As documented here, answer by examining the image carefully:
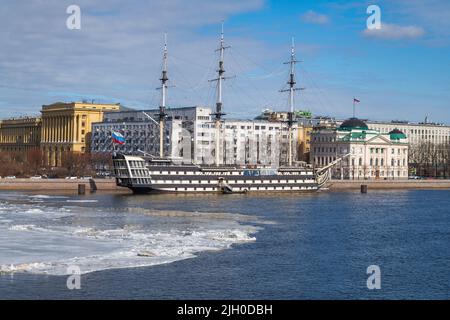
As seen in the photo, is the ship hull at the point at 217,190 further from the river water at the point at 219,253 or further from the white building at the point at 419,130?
the white building at the point at 419,130

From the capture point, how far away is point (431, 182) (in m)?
124

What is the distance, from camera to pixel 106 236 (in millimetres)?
41875

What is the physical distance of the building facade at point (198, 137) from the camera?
128m

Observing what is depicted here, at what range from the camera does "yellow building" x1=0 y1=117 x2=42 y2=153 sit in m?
170

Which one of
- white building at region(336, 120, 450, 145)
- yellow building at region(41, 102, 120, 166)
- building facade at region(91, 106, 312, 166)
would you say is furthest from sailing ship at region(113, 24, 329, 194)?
white building at region(336, 120, 450, 145)

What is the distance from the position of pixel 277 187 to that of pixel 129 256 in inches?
2554

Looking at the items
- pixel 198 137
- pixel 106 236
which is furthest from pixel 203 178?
pixel 106 236

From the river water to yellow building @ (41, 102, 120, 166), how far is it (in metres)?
89.8

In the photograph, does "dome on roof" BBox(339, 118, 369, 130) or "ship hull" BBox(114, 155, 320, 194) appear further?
"dome on roof" BBox(339, 118, 369, 130)

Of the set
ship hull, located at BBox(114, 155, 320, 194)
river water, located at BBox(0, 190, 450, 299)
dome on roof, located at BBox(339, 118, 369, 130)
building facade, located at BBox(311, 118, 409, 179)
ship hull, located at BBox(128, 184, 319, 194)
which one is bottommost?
river water, located at BBox(0, 190, 450, 299)

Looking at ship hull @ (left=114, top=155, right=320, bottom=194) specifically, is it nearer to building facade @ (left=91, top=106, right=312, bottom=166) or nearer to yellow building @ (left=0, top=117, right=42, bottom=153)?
building facade @ (left=91, top=106, right=312, bottom=166)

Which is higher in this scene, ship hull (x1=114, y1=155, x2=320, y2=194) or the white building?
the white building

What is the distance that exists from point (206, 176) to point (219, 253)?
5674cm
